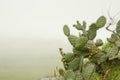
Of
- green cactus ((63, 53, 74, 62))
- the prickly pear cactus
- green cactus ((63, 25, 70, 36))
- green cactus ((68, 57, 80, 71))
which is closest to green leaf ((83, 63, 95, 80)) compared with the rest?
the prickly pear cactus

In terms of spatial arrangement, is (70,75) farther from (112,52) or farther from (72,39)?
(72,39)

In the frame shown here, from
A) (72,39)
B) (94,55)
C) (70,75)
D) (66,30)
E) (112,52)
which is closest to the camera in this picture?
(70,75)

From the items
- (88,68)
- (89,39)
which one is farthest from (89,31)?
(88,68)

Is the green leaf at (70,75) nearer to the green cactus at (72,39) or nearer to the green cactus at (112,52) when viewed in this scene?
the green cactus at (112,52)

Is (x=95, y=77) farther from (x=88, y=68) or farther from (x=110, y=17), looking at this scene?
(x=110, y=17)

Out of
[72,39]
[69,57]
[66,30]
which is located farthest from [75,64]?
[66,30]

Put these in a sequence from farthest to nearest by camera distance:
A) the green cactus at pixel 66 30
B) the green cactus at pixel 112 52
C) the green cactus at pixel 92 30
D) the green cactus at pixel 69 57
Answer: the green cactus at pixel 66 30
the green cactus at pixel 69 57
the green cactus at pixel 92 30
the green cactus at pixel 112 52

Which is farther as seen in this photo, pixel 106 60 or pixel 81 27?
pixel 81 27

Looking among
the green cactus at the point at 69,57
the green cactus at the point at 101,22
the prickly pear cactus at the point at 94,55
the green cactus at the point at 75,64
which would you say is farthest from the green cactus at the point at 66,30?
the green cactus at the point at 75,64

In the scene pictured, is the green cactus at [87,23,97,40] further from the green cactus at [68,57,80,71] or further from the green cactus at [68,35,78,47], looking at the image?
the green cactus at [68,57,80,71]
